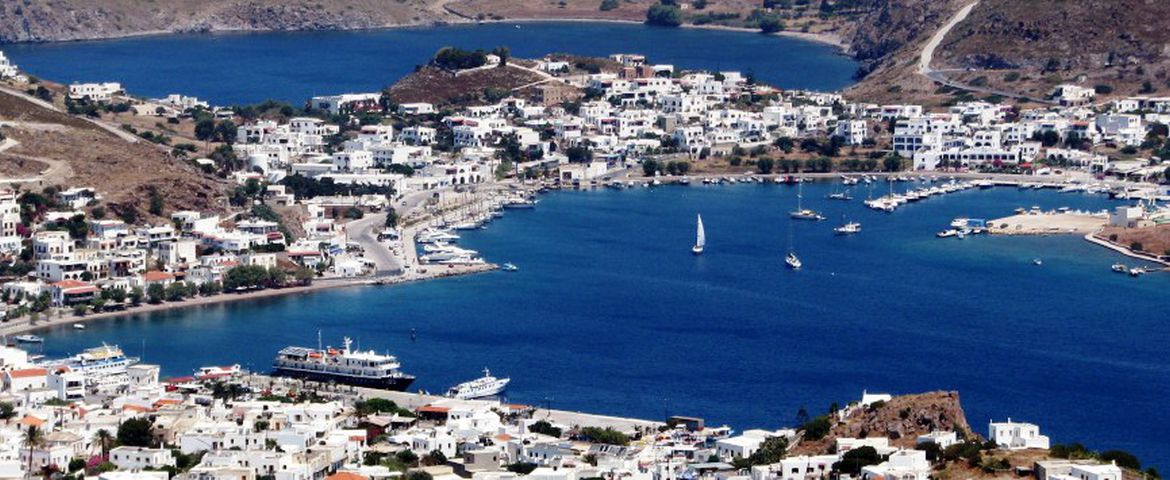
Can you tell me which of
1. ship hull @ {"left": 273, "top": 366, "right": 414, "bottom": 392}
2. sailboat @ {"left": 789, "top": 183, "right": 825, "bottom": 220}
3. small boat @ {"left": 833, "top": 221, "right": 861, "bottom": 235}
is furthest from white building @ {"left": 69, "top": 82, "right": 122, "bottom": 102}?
ship hull @ {"left": 273, "top": 366, "right": 414, "bottom": 392}

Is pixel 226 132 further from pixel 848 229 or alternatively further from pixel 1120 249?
pixel 1120 249

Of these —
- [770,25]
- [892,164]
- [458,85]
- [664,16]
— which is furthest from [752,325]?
[664,16]

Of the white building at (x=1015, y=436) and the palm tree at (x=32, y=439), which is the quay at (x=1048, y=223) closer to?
the white building at (x=1015, y=436)

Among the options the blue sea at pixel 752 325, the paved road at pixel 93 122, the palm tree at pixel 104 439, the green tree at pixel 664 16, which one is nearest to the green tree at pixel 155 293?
the blue sea at pixel 752 325

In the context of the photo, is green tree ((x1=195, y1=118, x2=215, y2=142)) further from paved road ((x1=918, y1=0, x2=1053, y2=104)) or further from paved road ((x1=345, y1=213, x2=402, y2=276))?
paved road ((x1=918, y1=0, x2=1053, y2=104))

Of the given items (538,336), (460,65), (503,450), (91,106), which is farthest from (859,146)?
(503,450)
